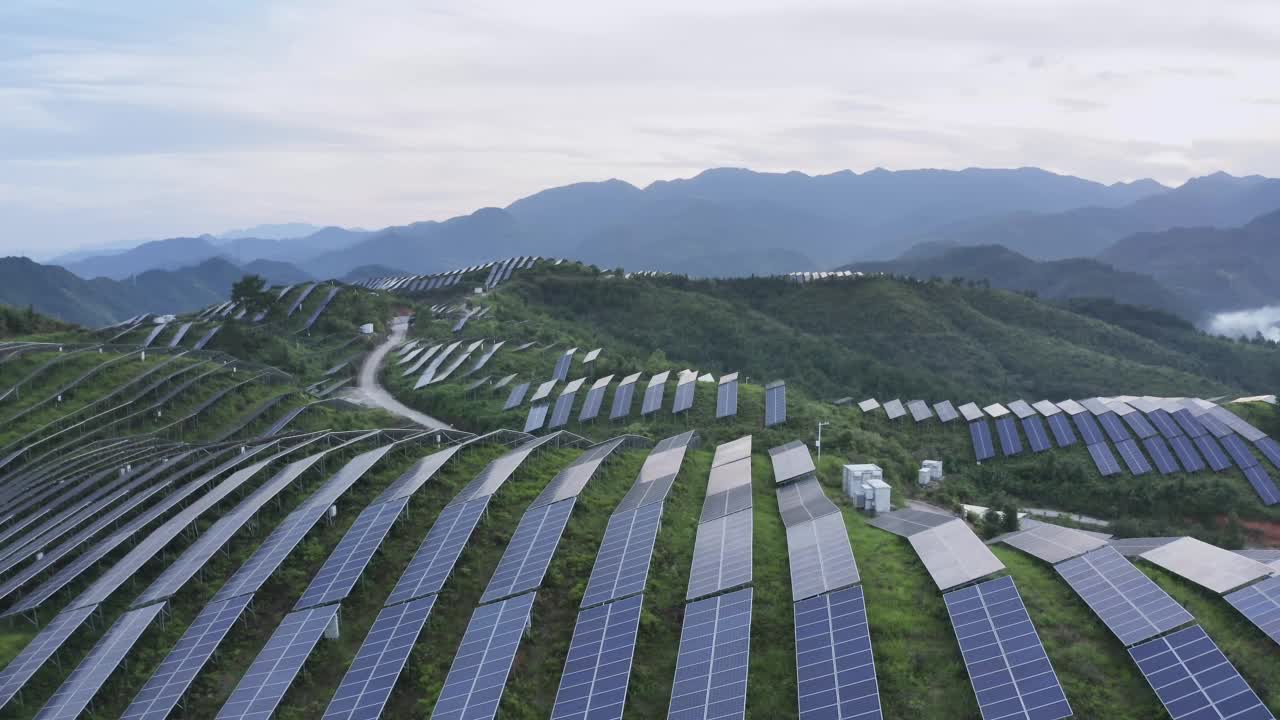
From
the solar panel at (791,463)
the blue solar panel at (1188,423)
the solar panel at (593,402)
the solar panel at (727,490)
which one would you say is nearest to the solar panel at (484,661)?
the solar panel at (727,490)

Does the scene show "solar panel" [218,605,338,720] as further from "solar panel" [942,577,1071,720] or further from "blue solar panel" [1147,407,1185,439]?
"blue solar panel" [1147,407,1185,439]

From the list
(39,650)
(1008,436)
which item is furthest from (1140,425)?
(39,650)

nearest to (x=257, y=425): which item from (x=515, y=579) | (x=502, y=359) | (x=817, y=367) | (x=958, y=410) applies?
(x=502, y=359)

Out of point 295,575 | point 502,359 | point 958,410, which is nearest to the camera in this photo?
point 295,575

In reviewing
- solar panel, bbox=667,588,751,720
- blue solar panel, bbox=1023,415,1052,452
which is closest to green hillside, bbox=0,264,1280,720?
solar panel, bbox=667,588,751,720

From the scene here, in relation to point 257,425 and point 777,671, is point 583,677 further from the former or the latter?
point 257,425
